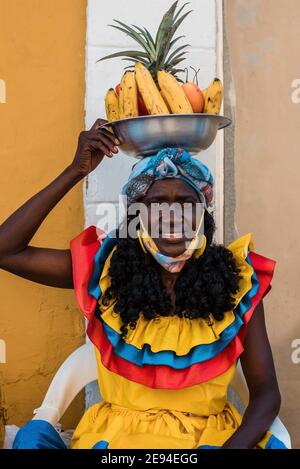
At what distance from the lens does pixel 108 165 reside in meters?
3.40

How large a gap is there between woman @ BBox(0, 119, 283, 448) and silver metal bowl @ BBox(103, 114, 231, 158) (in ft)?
0.15

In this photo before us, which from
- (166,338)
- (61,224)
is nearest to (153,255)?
(166,338)

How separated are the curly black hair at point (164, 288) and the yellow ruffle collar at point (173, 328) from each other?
2 cm

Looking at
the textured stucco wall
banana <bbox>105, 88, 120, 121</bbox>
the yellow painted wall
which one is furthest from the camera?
the textured stucco wall

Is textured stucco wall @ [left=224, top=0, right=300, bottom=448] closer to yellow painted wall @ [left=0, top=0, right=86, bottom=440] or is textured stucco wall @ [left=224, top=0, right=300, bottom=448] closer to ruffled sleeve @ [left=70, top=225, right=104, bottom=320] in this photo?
yellow painted wall @ [left=0, top=0, right=86, bottom=440]

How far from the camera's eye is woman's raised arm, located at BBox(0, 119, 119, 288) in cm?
273

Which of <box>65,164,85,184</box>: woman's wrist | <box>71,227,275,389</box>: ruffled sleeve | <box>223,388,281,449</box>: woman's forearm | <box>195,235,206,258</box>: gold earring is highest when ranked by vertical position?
<box>65,164,85,184</box>: woman's wrist

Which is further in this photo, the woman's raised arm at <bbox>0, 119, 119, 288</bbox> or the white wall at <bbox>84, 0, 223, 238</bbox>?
the white wall at <bbox>84, 0, 223, 238</bbox>

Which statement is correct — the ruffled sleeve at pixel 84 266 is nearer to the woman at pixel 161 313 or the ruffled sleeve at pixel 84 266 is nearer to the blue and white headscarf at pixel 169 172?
the woman at pixel 161 313

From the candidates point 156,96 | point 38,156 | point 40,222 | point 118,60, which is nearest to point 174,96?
point 156,96

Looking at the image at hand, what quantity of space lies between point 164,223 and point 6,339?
1.13 m

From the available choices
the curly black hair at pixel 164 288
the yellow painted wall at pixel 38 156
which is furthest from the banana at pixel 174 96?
the yellow painted wall at pixel 38 156

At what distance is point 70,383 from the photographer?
2.96 m

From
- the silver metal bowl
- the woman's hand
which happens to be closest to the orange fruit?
the silver metal bowl
